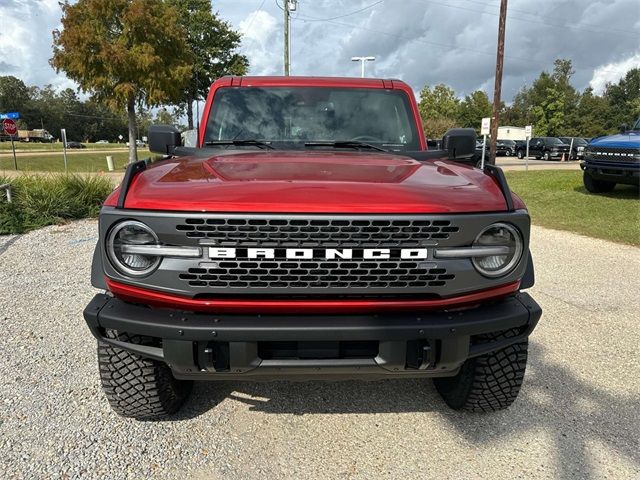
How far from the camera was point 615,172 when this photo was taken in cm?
1027

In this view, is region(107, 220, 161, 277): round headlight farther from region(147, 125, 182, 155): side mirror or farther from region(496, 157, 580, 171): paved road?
region(496, 157, 580, 171): paved road

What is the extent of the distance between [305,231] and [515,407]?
5.90 ft

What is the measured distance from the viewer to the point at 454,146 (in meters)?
3.19

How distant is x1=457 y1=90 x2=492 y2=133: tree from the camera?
225ft

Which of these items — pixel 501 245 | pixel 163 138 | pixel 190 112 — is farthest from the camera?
pixel 190 112

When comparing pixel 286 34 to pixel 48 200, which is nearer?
pixel 48 200

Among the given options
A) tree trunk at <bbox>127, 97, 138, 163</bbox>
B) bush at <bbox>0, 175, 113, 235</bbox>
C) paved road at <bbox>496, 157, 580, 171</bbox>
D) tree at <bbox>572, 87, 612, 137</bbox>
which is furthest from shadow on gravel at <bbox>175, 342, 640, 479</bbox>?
tree at <bbox>572, 87, 612, 137</bbox>

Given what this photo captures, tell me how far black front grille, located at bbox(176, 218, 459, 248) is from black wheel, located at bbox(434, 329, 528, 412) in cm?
90

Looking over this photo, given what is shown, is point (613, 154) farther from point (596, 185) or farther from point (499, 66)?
point (499, 66)

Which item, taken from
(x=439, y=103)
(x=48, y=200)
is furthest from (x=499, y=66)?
(x=439, y=103)

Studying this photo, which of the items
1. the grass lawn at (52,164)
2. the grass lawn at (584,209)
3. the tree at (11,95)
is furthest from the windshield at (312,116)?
the tree at (11,95)

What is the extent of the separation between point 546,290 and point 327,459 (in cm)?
362

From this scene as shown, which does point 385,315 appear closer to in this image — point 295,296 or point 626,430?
point 295,296

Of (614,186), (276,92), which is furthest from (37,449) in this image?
(614,186)
